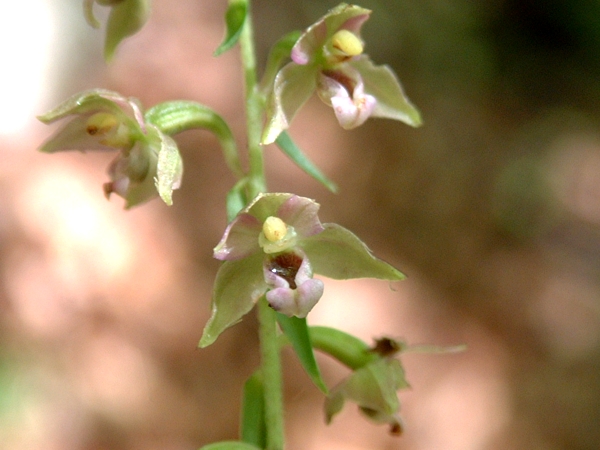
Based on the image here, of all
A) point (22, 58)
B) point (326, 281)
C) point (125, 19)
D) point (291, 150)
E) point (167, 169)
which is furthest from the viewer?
point (22, 58)

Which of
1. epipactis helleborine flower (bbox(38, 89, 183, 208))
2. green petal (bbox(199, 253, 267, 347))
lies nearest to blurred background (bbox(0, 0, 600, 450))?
epipactis helleborine flower (bbox(38, 89, 183, 208))

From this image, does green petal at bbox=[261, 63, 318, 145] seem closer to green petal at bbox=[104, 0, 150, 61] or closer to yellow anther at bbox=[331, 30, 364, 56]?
yellow anther at bbox=[331, 30, 364, 56]

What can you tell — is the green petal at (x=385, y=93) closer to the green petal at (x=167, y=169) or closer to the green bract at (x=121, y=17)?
the green petal at (x=167, y=169)

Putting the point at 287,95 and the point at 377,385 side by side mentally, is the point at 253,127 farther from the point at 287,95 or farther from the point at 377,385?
the point at 377,385

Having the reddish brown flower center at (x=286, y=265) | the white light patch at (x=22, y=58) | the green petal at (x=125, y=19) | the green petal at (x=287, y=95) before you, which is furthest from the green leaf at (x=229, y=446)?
the white light patch at (x=22, y=58)

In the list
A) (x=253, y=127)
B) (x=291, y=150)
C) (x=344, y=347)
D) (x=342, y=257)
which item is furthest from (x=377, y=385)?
(x=253, y=127)

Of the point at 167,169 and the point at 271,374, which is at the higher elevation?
the point at 167,169

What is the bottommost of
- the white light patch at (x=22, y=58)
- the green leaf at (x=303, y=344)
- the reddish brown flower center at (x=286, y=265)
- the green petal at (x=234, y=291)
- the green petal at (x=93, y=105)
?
the white light patch at (x=22, y=58)
